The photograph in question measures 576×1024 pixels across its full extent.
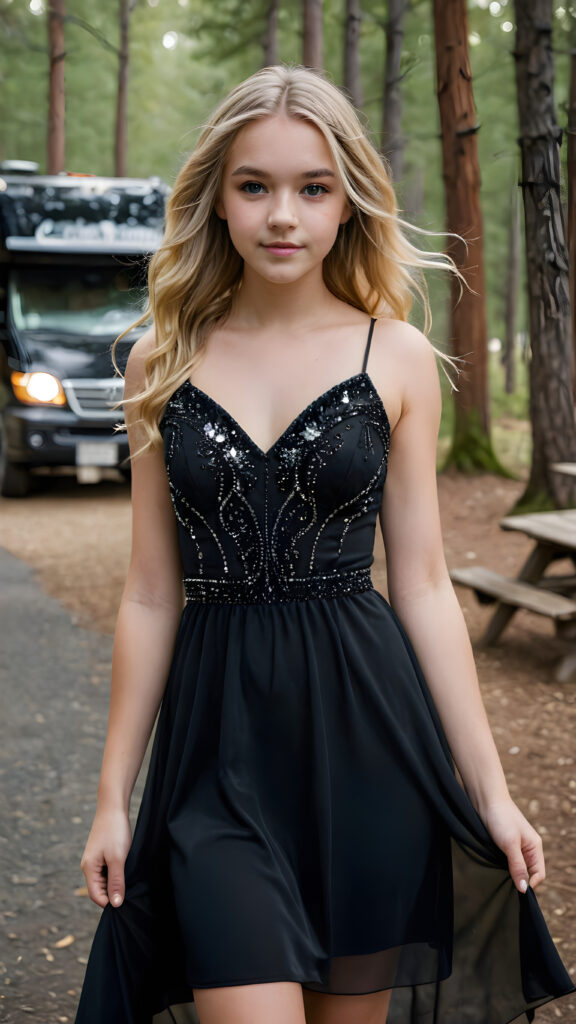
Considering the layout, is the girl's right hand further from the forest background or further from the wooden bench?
the forest background

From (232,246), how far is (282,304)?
21 cm

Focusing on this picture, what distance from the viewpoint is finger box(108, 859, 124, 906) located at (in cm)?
223

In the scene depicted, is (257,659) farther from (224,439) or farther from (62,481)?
(62,481)

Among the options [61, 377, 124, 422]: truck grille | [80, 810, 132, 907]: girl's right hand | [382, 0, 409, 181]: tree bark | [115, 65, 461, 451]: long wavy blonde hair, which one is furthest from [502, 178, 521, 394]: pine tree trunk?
[80, 810, 132, 907]: girl's right hand

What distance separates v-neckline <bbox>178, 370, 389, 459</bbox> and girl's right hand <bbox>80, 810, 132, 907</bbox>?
2.33ft

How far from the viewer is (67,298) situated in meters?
15.0

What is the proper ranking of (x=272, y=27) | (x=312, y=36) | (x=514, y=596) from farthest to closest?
(x=272, y=27) → (x=312, y=36) → (x=514, y=596)

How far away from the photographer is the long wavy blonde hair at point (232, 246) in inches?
91.3

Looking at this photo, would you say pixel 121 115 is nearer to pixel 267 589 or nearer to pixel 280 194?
pixel 280 194

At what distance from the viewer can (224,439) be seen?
7.54 ft

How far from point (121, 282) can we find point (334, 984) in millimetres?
13393

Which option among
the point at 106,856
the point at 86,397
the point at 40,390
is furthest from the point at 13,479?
the point at 106,856

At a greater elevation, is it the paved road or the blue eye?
the blue eye

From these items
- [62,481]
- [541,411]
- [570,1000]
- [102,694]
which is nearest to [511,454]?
[62,481]
